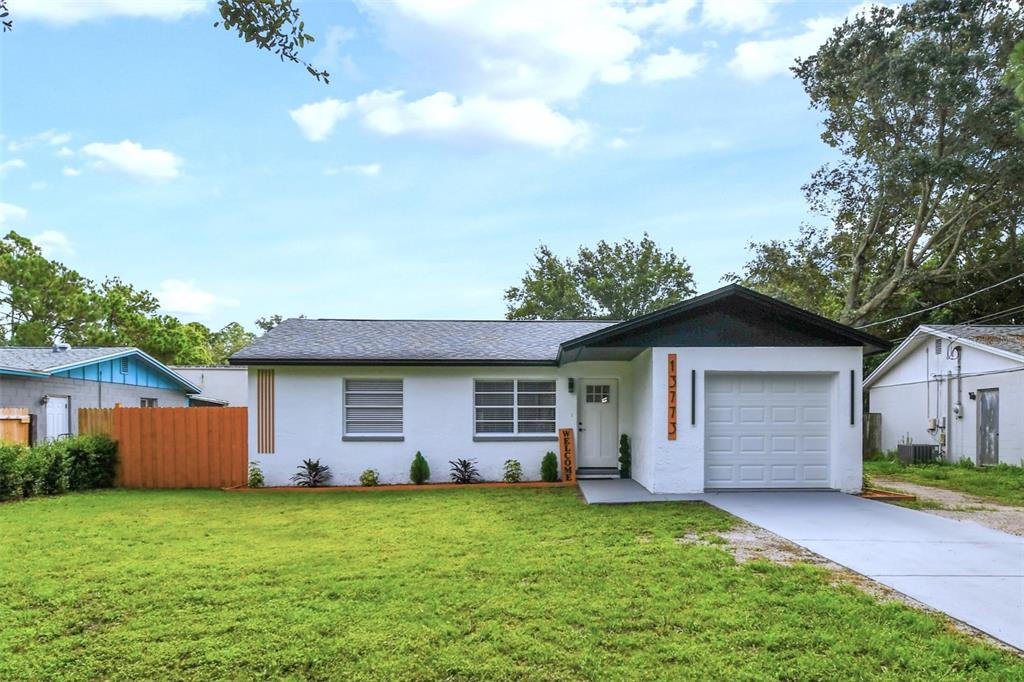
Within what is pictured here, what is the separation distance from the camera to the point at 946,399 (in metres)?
18.5

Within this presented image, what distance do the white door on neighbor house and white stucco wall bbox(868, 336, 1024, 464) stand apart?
80.3 feet

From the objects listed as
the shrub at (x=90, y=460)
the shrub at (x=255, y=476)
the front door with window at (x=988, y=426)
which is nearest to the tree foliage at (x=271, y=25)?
the shrub at (x=255, y=476)

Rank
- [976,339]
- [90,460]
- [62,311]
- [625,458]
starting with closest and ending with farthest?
1. [90,460]
2. [625,458]
3. [976,339]
4. [62,311]

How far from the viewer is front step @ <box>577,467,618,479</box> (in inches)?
530

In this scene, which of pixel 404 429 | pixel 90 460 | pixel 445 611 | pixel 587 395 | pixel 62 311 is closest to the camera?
pixel 445 611

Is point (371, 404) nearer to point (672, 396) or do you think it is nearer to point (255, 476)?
point (255, 476)

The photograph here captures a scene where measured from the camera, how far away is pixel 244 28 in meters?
3.91

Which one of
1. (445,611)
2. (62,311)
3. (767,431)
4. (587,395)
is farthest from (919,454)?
(62,311)

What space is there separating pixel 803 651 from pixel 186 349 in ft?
118

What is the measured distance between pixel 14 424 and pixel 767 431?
1615cm

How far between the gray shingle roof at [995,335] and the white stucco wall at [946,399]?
29 cm

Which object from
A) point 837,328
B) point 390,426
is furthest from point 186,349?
point 837,328

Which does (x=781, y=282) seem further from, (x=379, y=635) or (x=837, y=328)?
(x=379, y=635)

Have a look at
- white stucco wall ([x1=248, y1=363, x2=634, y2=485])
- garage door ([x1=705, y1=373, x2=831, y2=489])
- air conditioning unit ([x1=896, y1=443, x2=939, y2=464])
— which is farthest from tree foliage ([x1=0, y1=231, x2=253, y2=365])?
air conditioning unit ([x1=896, y1=443, x2=939, y2=464])
